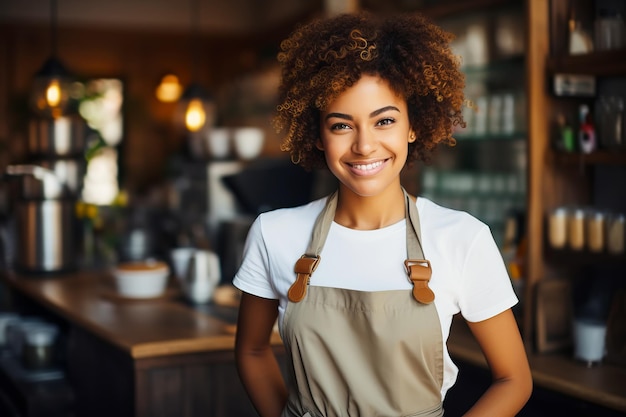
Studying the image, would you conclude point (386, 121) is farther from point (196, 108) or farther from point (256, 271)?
point (196, 108)

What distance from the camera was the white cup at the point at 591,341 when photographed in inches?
98.4

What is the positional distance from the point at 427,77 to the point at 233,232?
7.85 ft

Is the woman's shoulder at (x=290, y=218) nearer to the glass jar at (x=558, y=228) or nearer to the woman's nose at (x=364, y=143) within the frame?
the woman's nose at (x=364, y=143)

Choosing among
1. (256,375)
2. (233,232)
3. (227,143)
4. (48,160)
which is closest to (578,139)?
(256,375)

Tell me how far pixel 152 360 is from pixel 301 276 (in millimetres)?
1112

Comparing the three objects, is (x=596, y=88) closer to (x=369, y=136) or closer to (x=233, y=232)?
(x=369, y=136)

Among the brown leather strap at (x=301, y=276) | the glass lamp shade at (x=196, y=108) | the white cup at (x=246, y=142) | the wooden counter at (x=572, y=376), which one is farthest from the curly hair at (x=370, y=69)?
the glass lamp shade at (x=196, y=108)

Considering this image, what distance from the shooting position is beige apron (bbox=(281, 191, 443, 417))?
1.62m

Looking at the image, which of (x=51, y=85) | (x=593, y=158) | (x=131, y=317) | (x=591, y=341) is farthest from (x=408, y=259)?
(x=51, y=85)

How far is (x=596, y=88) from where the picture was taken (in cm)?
286

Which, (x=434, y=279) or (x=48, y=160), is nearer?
(x=434, y=279)

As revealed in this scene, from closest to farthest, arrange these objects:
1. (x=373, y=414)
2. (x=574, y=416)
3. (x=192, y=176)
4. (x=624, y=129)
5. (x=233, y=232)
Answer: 1. (x=373, y=414)
2. (x=574, y=416)
3. (x=624, y=129)
4. (x=233, y=232)
5. (x=192, y=176)

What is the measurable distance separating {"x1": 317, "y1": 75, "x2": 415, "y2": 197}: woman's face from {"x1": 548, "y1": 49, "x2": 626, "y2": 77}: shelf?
1.13 metres

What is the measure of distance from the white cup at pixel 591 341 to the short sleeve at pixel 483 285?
100cm
